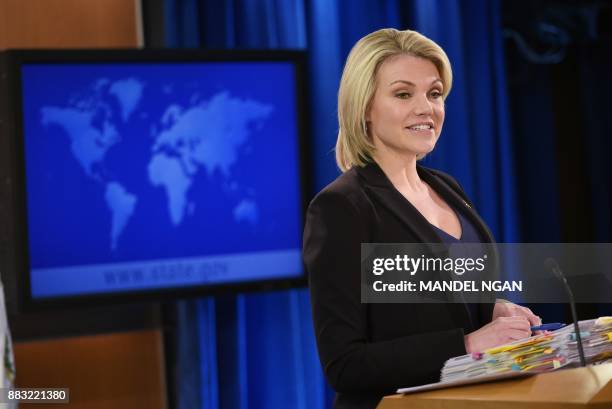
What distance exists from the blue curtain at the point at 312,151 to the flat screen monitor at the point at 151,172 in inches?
8.4

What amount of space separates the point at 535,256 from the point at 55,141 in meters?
1.74

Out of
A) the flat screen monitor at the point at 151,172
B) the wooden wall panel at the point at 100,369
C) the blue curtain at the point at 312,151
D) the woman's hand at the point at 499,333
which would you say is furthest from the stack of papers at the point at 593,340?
the wooden wall panel at the point at 100,369

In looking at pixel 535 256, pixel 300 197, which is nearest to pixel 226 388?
pixel 300 197

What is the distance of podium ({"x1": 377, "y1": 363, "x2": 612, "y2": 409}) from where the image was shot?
4.01 feet

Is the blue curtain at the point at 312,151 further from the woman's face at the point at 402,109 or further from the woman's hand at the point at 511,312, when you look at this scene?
the woman's hand at the point at 511,312

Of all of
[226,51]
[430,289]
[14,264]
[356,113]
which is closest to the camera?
[430,289]

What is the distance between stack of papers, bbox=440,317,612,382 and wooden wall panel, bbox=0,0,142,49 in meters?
2.39

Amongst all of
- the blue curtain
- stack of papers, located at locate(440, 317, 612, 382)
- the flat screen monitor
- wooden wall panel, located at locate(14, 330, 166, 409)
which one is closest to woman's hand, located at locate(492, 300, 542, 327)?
stack of papers, located at locate(440, 317, 612, 382)

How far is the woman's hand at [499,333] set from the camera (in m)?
1.63

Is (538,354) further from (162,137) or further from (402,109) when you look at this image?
(162,137)

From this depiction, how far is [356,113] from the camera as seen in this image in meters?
1.89

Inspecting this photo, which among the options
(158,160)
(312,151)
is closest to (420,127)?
(158,160)

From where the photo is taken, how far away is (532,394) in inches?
50.6

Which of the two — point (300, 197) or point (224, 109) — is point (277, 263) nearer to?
point (300, 197)
